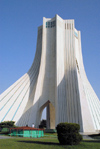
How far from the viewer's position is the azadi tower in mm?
16270

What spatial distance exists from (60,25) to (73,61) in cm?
544

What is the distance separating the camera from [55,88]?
61.8 feet

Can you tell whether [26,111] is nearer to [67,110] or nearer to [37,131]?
[67,110]

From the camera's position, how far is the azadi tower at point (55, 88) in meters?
16.3

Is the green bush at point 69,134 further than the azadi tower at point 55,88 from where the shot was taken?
No

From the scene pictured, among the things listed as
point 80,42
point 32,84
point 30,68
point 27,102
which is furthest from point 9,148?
point 80,42

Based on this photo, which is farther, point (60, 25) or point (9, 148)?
point (60, 25)

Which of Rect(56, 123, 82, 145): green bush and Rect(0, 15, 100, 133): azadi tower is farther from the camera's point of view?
Rect(0, 15, 100, 133): azadi tower

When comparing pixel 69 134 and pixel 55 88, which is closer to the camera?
pixel 69 134

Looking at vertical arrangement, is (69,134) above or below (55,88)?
below

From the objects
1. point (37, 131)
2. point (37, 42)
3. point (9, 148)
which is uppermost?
point (37, 42)

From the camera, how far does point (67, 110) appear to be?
16844mm

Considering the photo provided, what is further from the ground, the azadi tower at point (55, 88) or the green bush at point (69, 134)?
the azadi tower at point (55, 88)

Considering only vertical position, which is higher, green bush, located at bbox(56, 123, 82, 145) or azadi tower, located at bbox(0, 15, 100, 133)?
azadi tower, located at bbox(0, 15, 100, 133)
